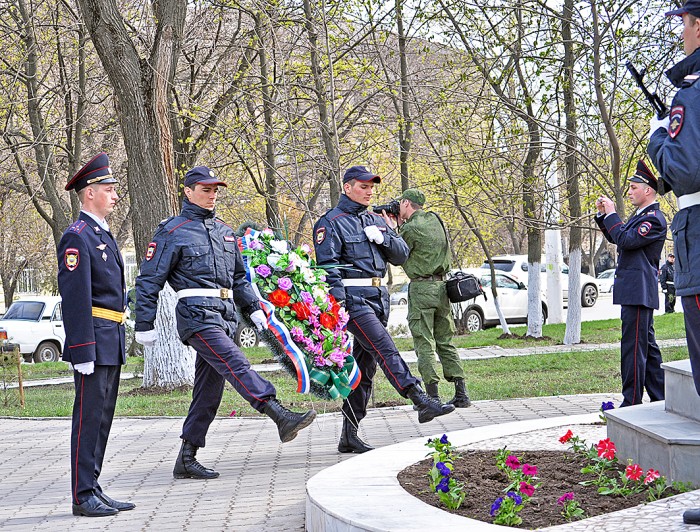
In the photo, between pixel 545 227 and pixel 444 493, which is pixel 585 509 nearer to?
pixel 444 493

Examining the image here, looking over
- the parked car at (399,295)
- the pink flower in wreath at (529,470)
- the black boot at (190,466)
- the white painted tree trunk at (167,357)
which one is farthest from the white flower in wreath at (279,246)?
the parked car at (399,295)

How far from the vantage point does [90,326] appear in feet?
21.4

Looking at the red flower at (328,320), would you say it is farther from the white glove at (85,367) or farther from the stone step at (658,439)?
the stone step at (658,439)

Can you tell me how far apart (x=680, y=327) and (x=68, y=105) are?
13.6 metres

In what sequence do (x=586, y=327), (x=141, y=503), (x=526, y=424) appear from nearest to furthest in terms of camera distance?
(x=141, y=503)
(x=526, y=424)
(x=586, y=327)

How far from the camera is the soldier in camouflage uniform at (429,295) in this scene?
1041 cm

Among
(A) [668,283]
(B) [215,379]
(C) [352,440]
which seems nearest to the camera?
(B) [215,379]

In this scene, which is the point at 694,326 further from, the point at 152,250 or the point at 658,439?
the point at 152,250

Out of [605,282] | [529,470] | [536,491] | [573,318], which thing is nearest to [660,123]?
[529,470]

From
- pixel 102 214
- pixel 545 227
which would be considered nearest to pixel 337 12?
pixel 545 227

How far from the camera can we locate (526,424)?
299 inches

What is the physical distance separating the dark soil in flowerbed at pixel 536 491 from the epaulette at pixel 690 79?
200cm

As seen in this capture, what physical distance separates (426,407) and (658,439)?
107 inches

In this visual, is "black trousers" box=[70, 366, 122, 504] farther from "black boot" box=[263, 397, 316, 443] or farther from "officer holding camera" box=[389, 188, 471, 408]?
"officer holding camera" box=[389, 188, 471, 408]
